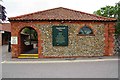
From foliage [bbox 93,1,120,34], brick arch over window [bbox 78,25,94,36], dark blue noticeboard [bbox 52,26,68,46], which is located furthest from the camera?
foliage [bbox 93,1,120,34]

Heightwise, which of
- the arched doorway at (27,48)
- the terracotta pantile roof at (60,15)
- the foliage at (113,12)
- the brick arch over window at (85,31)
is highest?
the foliage at (113,12)

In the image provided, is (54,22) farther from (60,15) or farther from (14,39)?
(14,39)

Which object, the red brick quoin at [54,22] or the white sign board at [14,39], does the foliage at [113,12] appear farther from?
the white sign board at [14,39]

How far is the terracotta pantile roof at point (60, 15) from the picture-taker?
23.1 metres

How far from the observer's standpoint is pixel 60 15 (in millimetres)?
24000

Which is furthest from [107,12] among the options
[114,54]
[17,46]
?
[17,46]

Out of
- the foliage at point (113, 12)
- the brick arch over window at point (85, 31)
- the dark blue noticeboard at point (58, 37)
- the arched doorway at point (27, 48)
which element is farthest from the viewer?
the foliage at point (113, 12)

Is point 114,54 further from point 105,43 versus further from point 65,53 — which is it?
point 65,53

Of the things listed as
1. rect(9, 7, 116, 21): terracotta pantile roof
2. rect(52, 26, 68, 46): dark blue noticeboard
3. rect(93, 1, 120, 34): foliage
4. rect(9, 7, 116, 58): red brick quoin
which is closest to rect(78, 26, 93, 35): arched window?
rect(9, 7, 116, 58): red brick quoin

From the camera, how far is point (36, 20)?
23047 mm

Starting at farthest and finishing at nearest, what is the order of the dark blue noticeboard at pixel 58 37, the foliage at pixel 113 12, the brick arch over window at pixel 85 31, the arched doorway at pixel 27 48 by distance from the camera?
the foliage at pixel 113 12, the arched doorway at pixel 27 48, the brick arch over window at pixel 85 31, the dark blue noticeboard at pixel 58 37

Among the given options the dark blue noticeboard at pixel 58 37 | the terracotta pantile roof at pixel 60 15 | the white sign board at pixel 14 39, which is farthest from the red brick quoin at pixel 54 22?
the dark blue noticeboard at pixel 58 37

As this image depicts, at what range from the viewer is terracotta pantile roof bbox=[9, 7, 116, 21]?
23.1m

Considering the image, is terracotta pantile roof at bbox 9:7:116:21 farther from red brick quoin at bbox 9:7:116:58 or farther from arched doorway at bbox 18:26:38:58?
arched doorway at bbox 18:26:38:58
